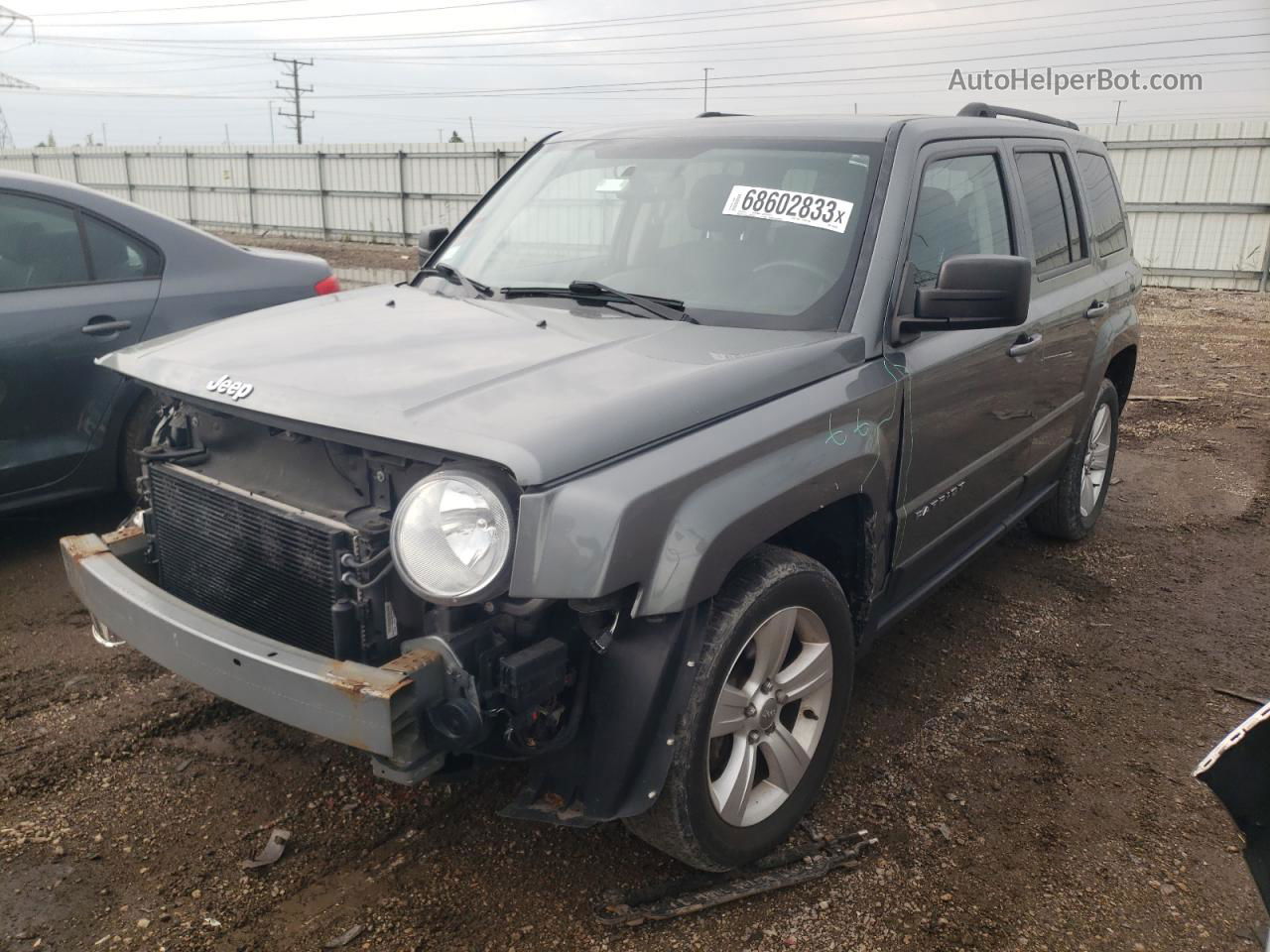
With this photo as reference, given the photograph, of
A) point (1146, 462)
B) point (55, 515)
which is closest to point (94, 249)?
point (55, 515)

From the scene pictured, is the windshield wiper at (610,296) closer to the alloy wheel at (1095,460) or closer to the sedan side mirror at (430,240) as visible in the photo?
the sedan side mirror at (430,240)

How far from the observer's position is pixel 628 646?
2.14 metres

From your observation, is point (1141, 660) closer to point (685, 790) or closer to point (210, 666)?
point (685, 790)

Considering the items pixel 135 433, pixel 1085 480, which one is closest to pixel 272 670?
pixel 135 433

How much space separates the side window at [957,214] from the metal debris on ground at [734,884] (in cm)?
166

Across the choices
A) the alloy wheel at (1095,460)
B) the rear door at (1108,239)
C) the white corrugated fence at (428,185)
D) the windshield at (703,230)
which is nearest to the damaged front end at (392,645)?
the windshield at (703,230)

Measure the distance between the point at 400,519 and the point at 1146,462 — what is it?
5960mm

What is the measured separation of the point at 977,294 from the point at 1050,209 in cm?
163

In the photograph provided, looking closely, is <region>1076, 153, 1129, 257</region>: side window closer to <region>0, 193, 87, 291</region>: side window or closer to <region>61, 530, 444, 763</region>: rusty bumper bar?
<region>61, 530, 444, 763</region>: rusty bumper bar

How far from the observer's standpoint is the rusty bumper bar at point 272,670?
1.99 meters

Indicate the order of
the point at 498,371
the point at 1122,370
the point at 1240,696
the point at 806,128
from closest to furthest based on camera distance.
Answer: the point at 498,371 < the point at 806,128 < the point at 1240,696 < the point at 1122,370

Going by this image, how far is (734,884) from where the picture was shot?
2.52 m

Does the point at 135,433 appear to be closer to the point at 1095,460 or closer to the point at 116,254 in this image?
the point at 116,254

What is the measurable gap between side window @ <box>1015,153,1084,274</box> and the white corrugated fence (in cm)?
1126
